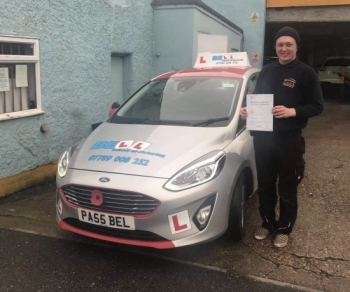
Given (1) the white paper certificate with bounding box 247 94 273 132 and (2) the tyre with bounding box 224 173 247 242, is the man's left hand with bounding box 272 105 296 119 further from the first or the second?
(2) the tyre with bounding box 224 173 247 242

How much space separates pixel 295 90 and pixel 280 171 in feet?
2.47

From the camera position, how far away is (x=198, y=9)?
821 cm

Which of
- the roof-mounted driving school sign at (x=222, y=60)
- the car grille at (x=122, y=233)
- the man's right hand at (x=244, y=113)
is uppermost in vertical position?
the roof-mounted driving school sign at (x=222, y=60)

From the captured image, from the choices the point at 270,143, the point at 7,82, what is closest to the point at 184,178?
the point at 270,143

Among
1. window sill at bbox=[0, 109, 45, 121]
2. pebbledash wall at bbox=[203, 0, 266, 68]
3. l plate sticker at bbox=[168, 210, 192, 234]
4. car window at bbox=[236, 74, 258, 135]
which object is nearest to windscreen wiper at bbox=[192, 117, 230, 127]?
car window at bbox=[236, 74, 258, 135]

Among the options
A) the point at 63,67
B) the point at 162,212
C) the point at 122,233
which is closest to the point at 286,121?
the point at 162,212

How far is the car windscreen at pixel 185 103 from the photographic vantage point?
4.12 metres

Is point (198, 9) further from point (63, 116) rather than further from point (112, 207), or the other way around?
point (112, 207)

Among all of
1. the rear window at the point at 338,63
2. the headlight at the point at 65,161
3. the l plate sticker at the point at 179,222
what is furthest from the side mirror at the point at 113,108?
the rear window at the point at 338,63

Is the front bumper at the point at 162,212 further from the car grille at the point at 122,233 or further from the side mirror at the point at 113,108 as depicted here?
the side mirror at the point at 113,108

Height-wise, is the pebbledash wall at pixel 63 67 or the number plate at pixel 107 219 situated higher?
the pebbledash wall at pixel 63 67

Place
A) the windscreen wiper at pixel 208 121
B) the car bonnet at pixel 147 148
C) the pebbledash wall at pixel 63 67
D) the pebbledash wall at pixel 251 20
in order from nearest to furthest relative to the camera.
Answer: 1. the car bonnet at pixel 147 148
2. the windscreen wiper at pixel 208 121
3. the pebbledash wall at pixel 63 67
4. the pebbledash wall at pixel 251 20

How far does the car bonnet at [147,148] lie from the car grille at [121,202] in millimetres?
195

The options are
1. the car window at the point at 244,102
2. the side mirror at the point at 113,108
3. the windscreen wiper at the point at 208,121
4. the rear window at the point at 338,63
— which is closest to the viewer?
the windscreen wiper at the point at 208,121
